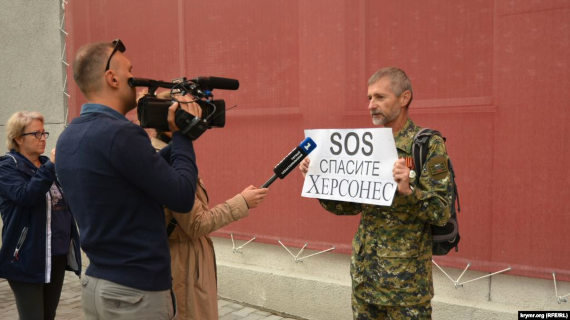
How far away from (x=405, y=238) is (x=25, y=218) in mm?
2657

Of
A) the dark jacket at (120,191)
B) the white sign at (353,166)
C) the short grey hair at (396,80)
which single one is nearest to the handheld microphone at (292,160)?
the white sign at (353,166)

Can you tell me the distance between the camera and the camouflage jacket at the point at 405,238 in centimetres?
235

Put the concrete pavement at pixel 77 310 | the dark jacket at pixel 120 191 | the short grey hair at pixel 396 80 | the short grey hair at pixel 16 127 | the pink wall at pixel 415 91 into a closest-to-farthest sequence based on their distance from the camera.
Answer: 1. the dark jacket at pixel 120 191
2. the short grey hair at pixel 396 80
3. the pink wall at pixel 415 91
4. the short grey hair at pixel 16 127
5. the concrete pavement at pixel 77 310

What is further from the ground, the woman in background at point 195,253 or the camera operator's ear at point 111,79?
the camera operator's ear at point 111,79

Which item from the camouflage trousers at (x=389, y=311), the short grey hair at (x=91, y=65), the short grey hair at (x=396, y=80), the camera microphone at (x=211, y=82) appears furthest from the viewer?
the short grey hair at (x=396, y=80)

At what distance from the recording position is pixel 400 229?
250 centimetres

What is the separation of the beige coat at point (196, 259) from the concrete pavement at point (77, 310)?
7.31ft

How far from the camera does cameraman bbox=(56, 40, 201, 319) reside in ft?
6.15

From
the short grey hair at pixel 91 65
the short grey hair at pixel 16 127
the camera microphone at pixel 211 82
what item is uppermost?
the short grey hair at pixel 91 65

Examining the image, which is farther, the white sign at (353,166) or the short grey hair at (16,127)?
the short grey hair at (16,127)

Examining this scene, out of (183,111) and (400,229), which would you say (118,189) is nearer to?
(183,111)

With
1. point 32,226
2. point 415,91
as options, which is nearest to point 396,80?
point 415,91

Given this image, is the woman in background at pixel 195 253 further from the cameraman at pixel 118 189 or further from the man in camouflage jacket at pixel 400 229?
the man in camouflage jacket at pixel 400 229

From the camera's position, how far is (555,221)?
3.31 meters
